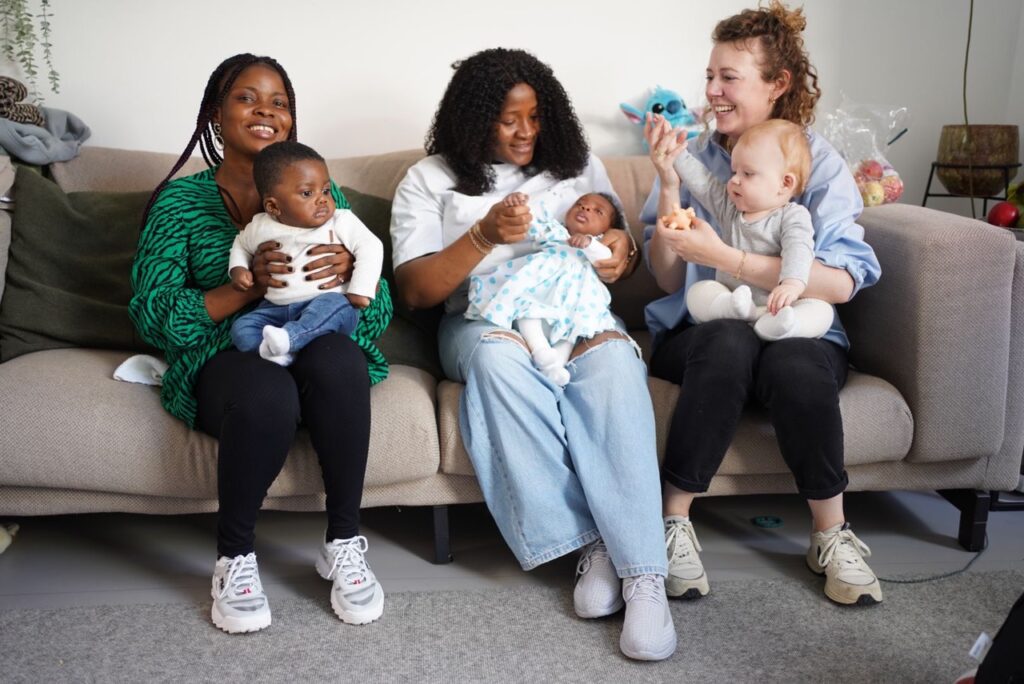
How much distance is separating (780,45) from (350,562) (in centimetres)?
→ 132

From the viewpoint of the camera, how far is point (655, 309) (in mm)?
2068

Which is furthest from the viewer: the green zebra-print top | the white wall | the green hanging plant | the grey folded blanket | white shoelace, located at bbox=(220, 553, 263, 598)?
the white wall

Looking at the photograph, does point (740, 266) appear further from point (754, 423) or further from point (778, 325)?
point (754, 423)

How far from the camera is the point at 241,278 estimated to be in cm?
169

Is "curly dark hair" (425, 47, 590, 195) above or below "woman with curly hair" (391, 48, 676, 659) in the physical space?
above

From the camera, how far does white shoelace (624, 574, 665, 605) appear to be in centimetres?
160

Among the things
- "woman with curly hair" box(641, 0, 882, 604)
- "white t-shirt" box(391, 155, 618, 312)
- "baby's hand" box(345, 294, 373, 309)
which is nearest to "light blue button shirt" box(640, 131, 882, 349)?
"woman with curly hair" box(641, 0, 882, 604)

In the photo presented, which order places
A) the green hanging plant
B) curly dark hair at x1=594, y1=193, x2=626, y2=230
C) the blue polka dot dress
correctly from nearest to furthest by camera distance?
the blue polka dot dress → curly dark hair at x1=594, y1=193, x2=626, y2=230 → the green hanging plant

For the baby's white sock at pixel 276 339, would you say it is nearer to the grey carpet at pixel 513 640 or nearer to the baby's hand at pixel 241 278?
the baby's hand at pixel 241 278

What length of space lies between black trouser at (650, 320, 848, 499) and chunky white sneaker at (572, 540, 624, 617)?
0.70 feet

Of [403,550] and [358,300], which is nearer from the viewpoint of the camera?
[358,300]

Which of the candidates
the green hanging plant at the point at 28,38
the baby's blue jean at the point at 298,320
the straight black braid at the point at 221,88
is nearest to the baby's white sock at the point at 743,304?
the baby's blue jean at the point at 298,320

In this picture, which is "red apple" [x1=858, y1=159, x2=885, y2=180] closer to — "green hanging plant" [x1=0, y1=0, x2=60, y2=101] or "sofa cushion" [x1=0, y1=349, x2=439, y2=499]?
"sofa cushion" [x1=0, y1=349, x2=439, y2=499]

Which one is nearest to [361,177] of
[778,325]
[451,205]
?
[451,205]
